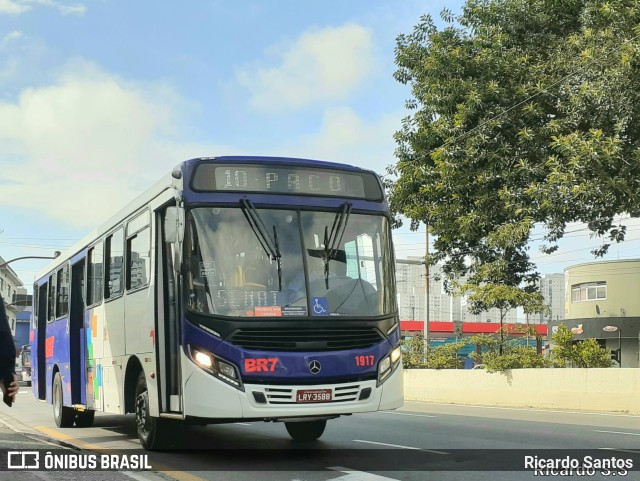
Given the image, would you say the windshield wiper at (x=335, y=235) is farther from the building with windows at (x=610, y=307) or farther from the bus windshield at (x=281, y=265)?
the building with windows at (x=610, y=307)

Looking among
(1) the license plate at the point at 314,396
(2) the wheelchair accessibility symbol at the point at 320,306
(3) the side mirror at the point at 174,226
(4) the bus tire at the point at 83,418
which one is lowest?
(4) the bus tire at the point at 83,418

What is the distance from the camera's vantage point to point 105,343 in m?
11.5

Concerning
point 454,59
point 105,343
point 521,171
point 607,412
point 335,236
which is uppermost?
point 454,59

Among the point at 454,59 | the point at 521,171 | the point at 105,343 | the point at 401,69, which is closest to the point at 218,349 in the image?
the point at 105,343

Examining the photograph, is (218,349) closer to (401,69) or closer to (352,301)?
(352,301)

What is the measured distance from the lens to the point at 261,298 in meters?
8.20

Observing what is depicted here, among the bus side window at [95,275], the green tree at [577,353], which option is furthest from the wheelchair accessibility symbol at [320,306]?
the green tree at [577,353]

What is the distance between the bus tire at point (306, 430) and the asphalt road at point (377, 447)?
0.45 feet

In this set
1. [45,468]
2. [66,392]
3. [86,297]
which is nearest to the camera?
[45,468]

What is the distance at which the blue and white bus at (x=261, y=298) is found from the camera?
7.98 meters

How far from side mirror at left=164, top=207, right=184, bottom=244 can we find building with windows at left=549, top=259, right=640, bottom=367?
140 feet

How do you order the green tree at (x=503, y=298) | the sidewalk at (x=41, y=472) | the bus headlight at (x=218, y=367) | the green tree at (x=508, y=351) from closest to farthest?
the sidewalk at (x=41, y=472) → the bus headlight at (x=218, y=367) → the green tree at (x=508, y=351) → the green tree at (x=503, y=298)

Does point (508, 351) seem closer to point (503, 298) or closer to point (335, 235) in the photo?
point (503, 298)

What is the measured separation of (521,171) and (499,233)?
5.75 ft
